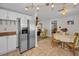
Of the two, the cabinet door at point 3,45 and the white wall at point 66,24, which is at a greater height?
the white wall at point 66,24

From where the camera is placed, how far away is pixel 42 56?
244 centimetres

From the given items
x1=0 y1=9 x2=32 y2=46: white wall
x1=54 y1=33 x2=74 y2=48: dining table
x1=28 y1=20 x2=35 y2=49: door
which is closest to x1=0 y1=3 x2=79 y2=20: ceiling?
x1=0 y1=9 x2=32 y2=46: white wall

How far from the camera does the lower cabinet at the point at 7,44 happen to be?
2388mm

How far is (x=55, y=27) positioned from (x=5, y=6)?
1.13 meters

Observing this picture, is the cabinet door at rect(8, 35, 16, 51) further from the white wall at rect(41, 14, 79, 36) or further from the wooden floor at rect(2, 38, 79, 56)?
the white wall at rect(41, 14, 79, 36)

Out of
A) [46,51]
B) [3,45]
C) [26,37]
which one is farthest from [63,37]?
[3,45]

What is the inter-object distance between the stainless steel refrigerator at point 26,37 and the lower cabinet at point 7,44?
5.2 inches

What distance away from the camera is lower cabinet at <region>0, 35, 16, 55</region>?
7.83ft

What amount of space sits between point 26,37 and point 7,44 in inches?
17.7

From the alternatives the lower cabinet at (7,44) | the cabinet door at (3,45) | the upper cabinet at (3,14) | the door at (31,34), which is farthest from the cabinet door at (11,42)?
the upper cabinet at (3,14)

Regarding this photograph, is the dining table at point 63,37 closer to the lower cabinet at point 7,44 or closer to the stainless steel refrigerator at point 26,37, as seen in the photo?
the stainless steel refrigerator at point 26,37

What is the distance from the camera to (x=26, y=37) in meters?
2.53

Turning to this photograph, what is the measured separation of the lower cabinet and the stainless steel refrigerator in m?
0.13

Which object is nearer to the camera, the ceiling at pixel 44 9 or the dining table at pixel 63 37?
the ceiling at pixel 44 9
